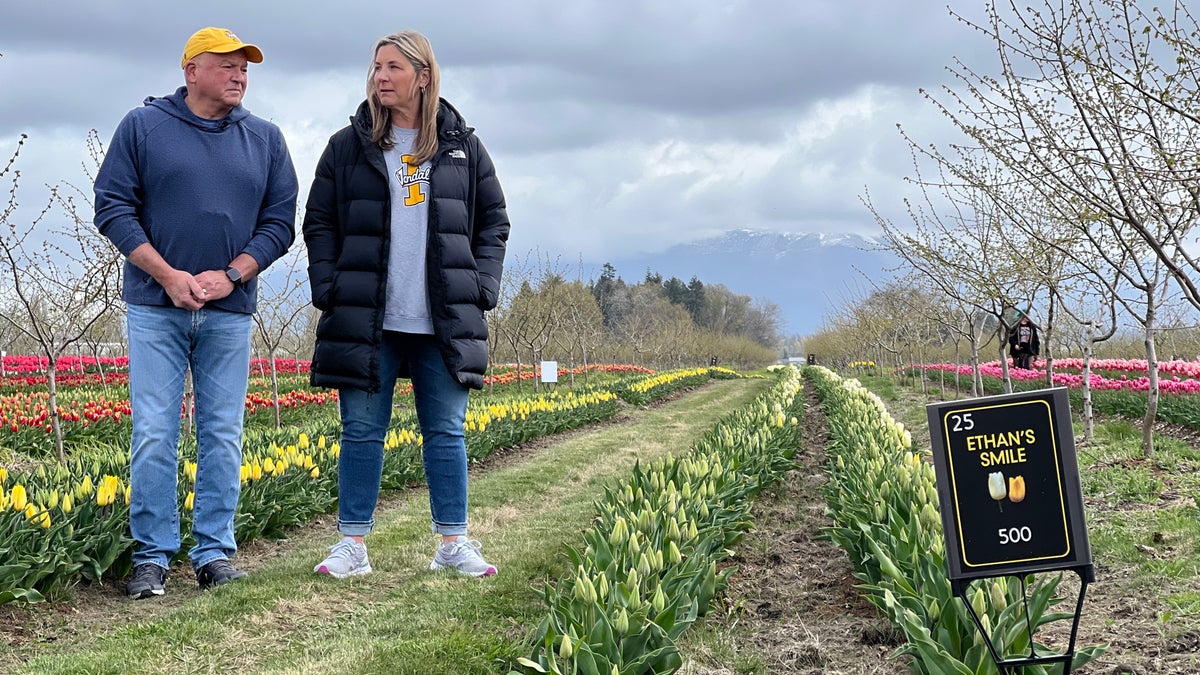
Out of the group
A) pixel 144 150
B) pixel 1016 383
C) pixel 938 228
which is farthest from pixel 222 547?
pixel 1016 383

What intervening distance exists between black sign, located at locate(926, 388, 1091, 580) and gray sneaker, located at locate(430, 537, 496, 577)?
2.22 meters

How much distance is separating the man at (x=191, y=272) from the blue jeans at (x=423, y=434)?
48cm

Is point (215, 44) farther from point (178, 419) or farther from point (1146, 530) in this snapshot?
point (1146, 530)

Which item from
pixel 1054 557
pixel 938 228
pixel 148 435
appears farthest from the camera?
pixel 938 228

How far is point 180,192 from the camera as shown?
145 inches

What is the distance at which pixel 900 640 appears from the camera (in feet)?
10.3

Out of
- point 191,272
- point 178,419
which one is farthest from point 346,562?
point 191,272

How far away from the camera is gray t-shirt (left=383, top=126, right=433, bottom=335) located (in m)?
3.76

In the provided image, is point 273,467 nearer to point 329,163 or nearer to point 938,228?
point 329,163

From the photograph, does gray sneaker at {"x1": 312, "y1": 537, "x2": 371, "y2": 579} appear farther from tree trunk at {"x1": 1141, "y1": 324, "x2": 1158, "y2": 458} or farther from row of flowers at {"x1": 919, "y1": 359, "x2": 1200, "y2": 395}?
row of flowers at {"x1": 919, "y1": 359, "x2": 1200, "y2": 395}

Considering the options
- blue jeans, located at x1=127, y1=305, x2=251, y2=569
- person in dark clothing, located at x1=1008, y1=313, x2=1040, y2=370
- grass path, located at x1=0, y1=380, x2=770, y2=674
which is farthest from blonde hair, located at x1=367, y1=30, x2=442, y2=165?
person in dark clothing, located at x1=1008, y1=313, x2=1040, y2=370

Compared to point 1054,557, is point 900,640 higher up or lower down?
lower down

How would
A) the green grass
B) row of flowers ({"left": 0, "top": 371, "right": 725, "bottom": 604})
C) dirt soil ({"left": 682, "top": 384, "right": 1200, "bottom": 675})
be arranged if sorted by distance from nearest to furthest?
dirt soil ({"left": 682, "top": 384, "right": 1200, "bottom": 675}) < the green grass < row of flowers ({"left": 0, "top": 371, "right": 725, "bottom": 604})

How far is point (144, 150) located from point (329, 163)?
705 mm
